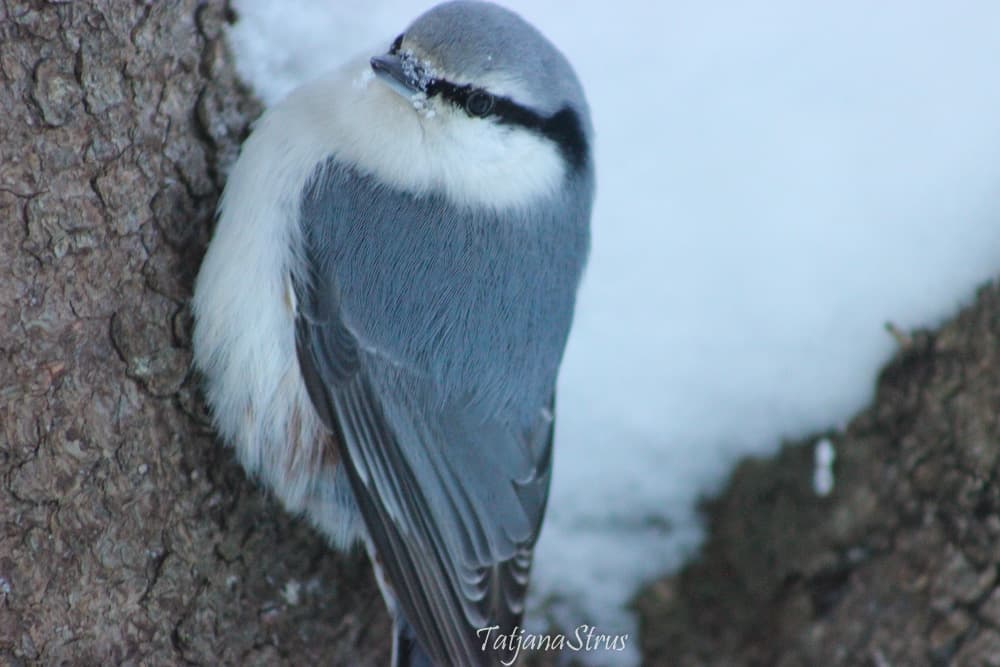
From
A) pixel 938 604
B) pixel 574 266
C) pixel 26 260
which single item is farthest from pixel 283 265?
pixel 938 604

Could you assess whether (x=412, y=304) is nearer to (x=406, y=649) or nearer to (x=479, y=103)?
(x=479, y=103)

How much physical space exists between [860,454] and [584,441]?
0.56 meters

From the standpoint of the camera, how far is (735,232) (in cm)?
210

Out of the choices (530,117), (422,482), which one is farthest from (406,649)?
(530,117)

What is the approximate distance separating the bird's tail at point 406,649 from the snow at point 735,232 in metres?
0.40

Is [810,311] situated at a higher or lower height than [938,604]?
higher

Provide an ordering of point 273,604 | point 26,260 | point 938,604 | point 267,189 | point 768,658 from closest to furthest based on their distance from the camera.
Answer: point 26,260 < point 267,189 < point 273,604 < point 938,604 < point 768,658

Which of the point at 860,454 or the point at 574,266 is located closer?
the point at 574,266

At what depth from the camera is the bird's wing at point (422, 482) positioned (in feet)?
5.42

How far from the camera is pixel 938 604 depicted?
77.2 inches

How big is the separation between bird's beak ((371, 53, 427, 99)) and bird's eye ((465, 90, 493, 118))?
9 centimetres

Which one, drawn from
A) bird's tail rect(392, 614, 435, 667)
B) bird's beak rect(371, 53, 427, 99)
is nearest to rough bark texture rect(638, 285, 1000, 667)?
bird's tail rect(392, 614, 435, 667)

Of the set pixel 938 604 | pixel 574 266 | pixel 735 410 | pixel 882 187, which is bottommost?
pixel 938 604

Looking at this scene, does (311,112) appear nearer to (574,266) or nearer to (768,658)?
(574,266)
